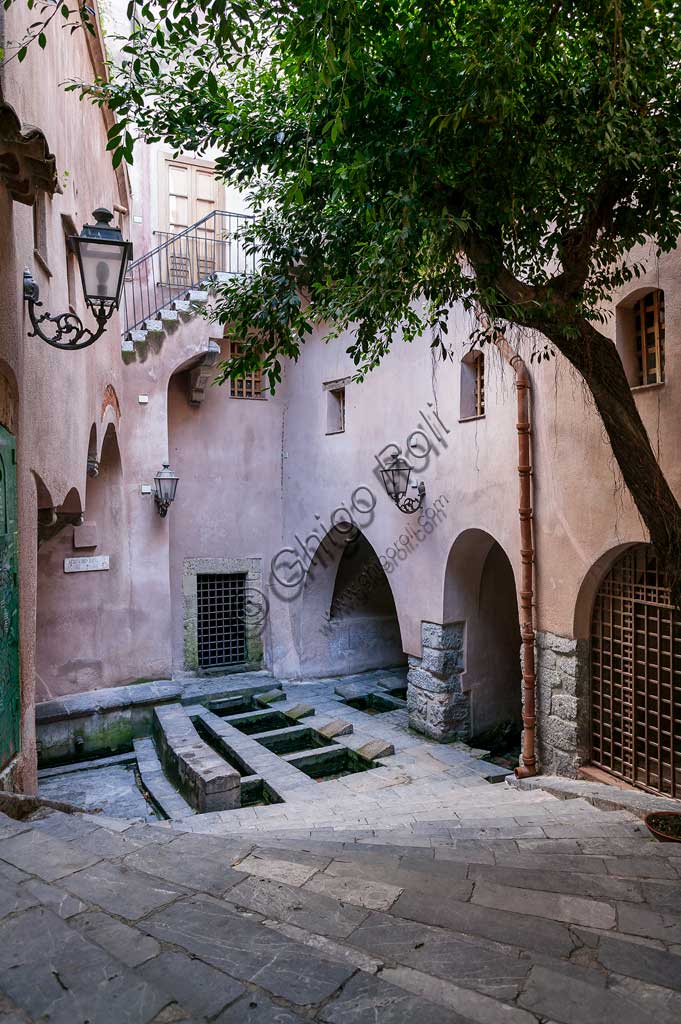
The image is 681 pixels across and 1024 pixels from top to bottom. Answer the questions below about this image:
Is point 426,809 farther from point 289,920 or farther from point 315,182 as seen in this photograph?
point 315,182

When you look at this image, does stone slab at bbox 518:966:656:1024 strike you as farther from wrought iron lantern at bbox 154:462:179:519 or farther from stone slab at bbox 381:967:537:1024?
wrought iron lantern at bbox 154:462:179:519

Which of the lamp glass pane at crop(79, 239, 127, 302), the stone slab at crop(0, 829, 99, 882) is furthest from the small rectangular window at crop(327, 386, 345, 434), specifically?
the stone slab at crop(0, 829, 99, 882)

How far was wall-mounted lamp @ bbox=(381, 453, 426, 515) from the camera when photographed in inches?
361

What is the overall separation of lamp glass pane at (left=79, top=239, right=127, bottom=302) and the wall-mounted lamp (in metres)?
5.53

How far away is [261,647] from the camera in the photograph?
40.8ft

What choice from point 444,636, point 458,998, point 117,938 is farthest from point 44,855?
point 444,636

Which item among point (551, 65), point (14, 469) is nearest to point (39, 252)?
point (14, 469)

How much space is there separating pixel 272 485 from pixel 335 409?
1.99m

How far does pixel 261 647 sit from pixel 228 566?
162 cm

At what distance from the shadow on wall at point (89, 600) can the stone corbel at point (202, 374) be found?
1.87 meters

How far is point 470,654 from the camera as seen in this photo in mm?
9203

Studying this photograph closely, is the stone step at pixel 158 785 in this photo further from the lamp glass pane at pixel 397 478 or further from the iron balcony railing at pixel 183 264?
the iron balcony railing at pixel 183 264

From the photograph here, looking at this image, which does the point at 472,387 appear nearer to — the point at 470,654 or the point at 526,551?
the point at 526,551

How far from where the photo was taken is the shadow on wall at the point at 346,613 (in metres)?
12.1
